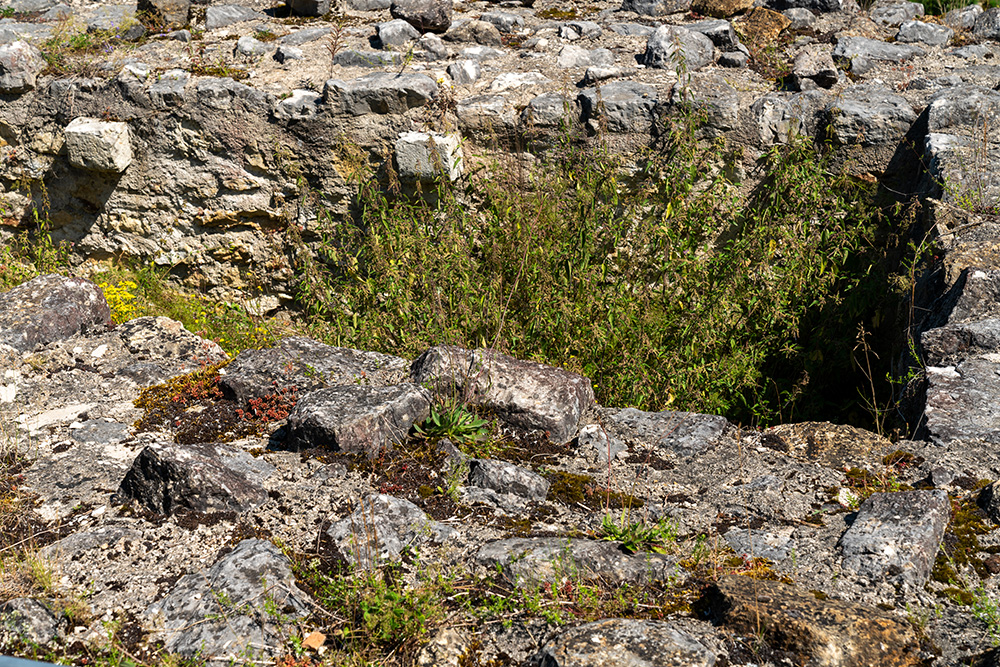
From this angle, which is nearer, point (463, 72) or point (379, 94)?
point (379, 94)

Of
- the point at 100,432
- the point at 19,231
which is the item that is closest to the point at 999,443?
the point at 100,432

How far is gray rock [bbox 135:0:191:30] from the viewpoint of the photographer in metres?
6.59

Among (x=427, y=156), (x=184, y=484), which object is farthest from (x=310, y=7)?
(x=184, y=484)

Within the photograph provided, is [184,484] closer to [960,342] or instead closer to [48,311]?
[48,311]

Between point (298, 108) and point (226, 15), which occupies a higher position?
point (226, 15)

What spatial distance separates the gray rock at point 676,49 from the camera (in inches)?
231

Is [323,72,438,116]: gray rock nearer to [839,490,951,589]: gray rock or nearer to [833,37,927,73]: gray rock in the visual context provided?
[833,37,927,73]: gray rock

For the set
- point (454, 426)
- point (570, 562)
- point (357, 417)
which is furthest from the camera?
point (454, 426)

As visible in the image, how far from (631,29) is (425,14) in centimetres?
165

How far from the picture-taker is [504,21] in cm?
654

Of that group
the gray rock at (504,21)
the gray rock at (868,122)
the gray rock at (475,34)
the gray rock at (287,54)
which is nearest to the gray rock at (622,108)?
the gray rock at (868,122)

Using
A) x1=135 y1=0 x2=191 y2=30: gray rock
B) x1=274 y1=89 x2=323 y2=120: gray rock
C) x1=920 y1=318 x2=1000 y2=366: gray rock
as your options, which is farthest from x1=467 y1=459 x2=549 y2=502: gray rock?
x1=135 y1=0 x2=191 y2=30: gray rock

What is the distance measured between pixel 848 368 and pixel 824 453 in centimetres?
159

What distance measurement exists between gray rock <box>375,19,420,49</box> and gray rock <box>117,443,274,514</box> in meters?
4.04
